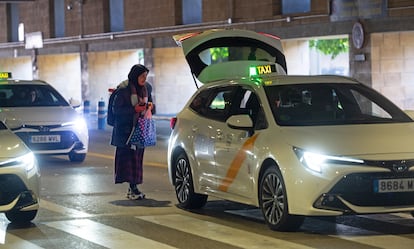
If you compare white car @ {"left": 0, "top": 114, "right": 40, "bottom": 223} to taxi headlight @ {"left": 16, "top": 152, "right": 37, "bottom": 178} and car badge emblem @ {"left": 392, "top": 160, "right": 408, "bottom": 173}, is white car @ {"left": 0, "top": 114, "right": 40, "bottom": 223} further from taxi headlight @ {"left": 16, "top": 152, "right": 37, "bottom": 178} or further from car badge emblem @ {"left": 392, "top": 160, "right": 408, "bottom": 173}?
car badge emblem @ {"left": 392, "top": 160, "right": 408, "bottom": 173}

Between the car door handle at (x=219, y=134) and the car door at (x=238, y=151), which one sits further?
the car door handle at (x=219, y=134)

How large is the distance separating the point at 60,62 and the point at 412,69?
24.1m

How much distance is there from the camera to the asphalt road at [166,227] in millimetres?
9555

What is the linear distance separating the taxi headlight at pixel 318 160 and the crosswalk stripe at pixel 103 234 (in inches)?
62.3

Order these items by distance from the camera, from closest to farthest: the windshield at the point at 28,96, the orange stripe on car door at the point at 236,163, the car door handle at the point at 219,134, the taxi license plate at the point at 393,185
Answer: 1. the taxi license plate at the point at 393,185
2. the orange stripe on car door at the point at 236,163
3. the car door handle at the point at 219,134
4. the windshield at the point at 28,96

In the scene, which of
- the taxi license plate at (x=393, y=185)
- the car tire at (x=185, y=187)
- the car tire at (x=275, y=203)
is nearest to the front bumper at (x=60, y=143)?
the car tire at (x=185, y=187)

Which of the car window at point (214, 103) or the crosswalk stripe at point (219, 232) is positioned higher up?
the car window at point (214, 103)

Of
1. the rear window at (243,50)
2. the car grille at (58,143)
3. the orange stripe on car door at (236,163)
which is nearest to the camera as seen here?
the orange stripe on car door at (236,163)

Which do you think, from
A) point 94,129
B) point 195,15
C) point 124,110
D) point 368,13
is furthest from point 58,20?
point 124,110

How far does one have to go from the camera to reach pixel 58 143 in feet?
59.0

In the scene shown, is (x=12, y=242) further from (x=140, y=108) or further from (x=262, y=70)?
(x=262, y=70)

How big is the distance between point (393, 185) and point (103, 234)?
9.90 feet

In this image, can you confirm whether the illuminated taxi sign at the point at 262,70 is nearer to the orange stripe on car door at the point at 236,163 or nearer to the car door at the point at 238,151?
the car door at the point at 238,151

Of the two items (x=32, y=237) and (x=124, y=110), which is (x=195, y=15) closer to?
(x=124, y=110)
